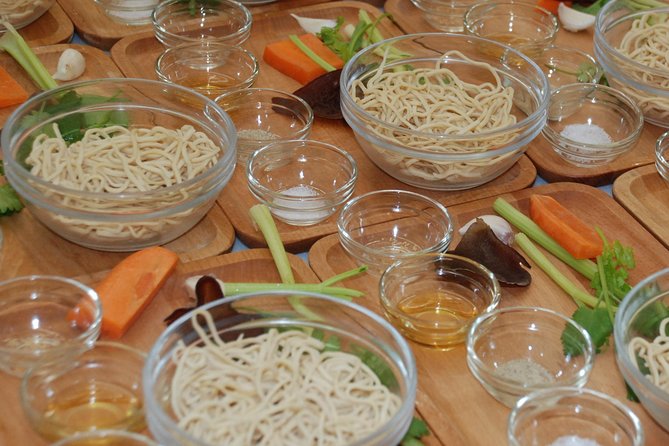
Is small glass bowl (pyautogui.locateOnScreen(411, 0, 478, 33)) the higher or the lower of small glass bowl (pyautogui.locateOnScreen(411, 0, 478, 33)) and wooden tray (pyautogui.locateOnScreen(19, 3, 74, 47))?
the lower

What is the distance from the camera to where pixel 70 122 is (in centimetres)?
283

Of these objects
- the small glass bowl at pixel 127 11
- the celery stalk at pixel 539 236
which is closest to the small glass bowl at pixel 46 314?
the celery stalk at pixel 539 236

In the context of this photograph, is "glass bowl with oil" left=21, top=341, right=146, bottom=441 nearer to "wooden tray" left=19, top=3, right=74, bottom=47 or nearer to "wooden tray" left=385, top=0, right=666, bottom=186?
"wooden tray" left=385, top=0, right=666, bottom=186

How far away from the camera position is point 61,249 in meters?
2.64

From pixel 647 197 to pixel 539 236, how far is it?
17.1 inches

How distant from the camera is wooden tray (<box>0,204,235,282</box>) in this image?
2.58 m

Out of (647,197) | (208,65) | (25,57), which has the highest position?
(25,57)

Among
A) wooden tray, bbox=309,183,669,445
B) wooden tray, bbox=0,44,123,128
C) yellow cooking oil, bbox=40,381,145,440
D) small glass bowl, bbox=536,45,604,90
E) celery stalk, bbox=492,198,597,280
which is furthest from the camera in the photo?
small glass bowl, bbox=536,45,604,90

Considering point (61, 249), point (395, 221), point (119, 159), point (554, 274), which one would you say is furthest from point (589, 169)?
point (61, 249)

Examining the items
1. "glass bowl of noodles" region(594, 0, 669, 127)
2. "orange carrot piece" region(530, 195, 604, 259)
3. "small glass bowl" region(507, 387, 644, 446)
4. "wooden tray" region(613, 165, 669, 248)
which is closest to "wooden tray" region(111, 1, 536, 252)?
"orange carrot piece" region(530, 195, 604, 259)

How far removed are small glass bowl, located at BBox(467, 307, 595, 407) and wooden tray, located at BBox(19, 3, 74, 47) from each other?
72.9 inches

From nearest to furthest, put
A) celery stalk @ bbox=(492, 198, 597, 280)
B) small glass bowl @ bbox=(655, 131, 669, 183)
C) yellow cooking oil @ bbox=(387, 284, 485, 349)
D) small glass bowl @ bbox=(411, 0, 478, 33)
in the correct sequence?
yellow cooking oil @ bbox=(387, 284, 485, 349)
celery stalk @ bbox=(492, 198, 597, 280)
small glass bowl @ bbox=(655, 131, 669, 183)
small glass bowl @ bbox=(411, 0, 478, 33)

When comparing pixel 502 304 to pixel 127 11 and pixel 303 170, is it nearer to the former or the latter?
pixel 303 170

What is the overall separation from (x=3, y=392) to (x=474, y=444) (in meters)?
1.02
